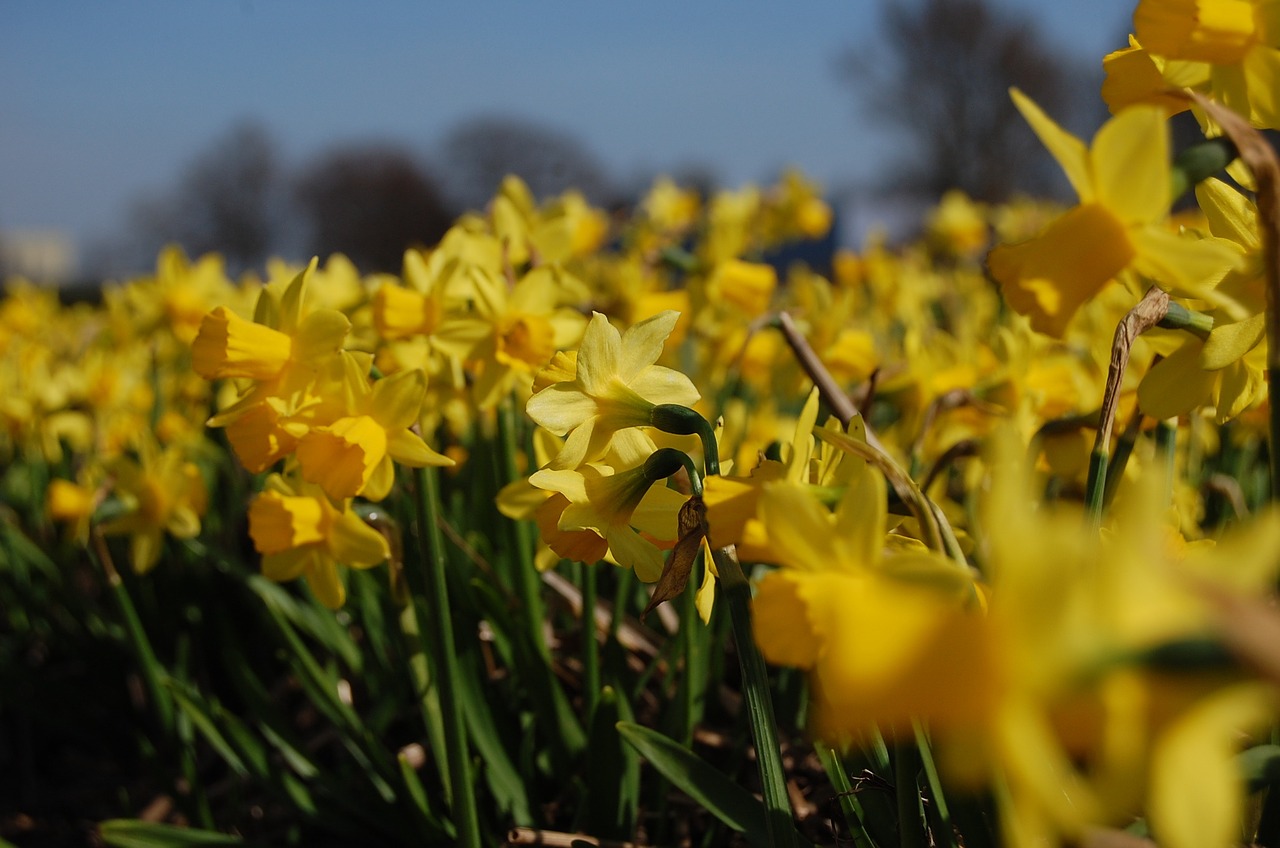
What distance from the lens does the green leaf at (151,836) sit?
138 cm

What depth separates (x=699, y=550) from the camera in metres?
0.91

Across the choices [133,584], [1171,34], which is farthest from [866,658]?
[133,584]

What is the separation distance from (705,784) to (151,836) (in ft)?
2.76

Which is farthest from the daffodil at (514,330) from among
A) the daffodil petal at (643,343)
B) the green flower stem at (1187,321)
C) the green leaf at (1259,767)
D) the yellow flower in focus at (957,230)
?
the yellow flower in focus at (957,230)

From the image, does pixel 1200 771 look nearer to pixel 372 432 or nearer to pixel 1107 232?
pixel 1107 232

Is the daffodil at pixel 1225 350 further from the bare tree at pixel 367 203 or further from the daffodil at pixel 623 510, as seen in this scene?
the bare tree at pixel 367 203

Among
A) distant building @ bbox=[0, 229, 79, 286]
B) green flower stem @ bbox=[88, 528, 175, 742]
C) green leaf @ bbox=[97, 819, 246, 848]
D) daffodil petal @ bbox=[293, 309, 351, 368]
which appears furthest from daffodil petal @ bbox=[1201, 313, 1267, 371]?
distant building @ bbox=[0, 229, 79, 286]

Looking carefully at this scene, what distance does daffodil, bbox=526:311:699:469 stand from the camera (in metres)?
0.97

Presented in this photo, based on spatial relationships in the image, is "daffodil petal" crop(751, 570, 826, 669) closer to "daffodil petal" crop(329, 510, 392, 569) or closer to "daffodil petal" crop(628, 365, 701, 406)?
"daffodil petal" crop(628, 365, 701, 406)

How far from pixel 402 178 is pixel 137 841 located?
119ft

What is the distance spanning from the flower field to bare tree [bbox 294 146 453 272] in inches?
835

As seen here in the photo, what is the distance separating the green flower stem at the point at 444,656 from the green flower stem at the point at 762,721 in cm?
44

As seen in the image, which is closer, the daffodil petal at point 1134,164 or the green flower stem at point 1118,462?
the daffodil petal at point 1134,164

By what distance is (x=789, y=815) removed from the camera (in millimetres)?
859
